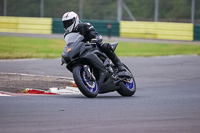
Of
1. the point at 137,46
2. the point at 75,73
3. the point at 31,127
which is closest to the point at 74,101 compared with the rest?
the point at 75,73

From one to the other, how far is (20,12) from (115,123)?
29298 millimetres

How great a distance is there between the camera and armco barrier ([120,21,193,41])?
29812 mm

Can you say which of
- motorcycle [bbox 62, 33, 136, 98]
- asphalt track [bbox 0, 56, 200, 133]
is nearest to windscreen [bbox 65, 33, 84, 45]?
motorcycle [bbox 62, 33, 136, 98]

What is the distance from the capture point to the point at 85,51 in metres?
8.17

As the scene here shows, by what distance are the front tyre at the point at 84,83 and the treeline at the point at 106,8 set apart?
23057 mm

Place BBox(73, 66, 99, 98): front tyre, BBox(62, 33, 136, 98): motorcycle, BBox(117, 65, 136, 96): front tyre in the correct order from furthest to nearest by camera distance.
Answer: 1. BBox(117, 65, 136, 96): front tyre
2. BBox(62, 33, 136, 98): motorcycle
3. BBox(73, 66, 99, 98): front tyre

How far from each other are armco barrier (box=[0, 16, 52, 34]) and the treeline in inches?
35.3

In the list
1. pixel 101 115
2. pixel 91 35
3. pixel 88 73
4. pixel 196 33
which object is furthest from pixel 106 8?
pixel 101 115

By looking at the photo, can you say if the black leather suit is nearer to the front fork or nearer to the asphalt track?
the front fork

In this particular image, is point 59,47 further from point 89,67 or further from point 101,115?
point 101,115

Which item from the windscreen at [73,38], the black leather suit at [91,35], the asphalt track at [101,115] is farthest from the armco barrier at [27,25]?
the windscreen at [73,38]

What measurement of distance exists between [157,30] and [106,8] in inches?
173

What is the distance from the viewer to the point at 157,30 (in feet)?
100

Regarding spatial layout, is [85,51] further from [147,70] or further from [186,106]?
[147,70]
